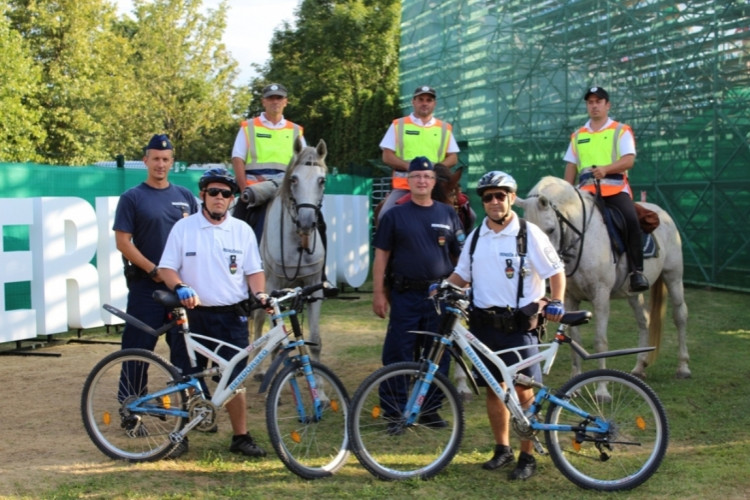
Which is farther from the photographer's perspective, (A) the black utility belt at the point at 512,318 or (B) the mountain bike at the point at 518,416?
(A) the black utility belt at the point at 512,318

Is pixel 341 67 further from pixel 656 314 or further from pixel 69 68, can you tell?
pixel 656 314

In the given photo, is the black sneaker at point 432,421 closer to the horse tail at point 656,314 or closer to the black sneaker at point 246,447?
the black sneaker at point 246,447

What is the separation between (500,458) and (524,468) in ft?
0.74

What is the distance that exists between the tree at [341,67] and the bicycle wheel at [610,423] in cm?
3582

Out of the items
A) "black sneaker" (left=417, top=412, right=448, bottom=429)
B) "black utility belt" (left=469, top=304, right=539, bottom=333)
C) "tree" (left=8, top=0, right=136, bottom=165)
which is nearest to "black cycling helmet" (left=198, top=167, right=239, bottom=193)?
"black utility belt" (left=469, top=304, right=539, bottom=333)

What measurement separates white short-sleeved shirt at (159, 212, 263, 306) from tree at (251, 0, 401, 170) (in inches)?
1380

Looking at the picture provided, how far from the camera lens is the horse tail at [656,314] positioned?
342 inches

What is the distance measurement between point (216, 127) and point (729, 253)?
3323 cm

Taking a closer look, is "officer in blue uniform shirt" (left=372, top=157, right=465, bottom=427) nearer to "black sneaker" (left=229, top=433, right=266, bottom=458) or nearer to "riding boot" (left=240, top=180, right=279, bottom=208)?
"black sneaker" (left=229, top=433, right=266, bottom=458)

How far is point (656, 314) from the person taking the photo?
345 inches

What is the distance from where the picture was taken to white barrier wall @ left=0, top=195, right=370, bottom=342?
10164 millimetres

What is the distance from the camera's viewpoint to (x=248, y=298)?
18.7ft

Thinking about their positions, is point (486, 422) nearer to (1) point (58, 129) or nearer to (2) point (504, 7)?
(2) point (504, 7)

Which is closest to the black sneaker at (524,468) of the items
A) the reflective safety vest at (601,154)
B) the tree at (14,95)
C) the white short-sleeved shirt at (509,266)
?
the white short-sleeved shirt at (509,266)
